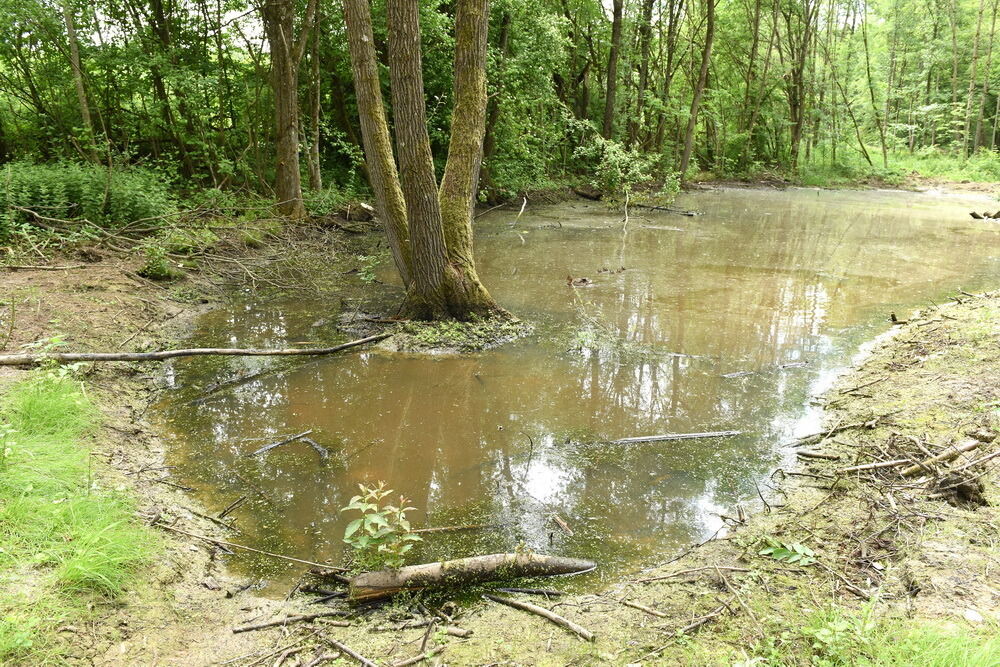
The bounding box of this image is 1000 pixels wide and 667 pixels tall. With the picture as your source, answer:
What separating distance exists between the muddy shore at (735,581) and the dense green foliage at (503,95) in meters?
8.14

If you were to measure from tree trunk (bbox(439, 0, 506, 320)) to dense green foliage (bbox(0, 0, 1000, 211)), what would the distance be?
17.4 feet

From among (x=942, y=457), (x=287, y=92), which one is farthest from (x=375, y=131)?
(x=942, y=457)

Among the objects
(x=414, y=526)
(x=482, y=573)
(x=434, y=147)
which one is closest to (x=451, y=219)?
(x=414, y=526)

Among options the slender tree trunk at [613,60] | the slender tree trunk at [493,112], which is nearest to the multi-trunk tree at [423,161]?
the slender tree trunk at [493,112]

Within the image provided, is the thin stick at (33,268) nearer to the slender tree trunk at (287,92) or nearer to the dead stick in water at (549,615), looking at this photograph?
the slender tree trunk at (287,92)

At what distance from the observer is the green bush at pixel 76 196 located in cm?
873

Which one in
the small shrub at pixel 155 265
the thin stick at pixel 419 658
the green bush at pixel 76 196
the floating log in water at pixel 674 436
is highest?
the green bush at pixel 76 196

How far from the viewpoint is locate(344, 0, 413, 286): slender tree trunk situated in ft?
23.4

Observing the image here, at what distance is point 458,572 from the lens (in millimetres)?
3275

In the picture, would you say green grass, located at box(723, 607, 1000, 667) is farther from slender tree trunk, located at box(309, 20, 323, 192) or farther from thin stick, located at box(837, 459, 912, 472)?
slender tree trunk, located at box(309, 20, 323, 192)

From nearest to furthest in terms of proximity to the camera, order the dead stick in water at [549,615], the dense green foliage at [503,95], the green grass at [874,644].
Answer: the green grass at [874,644]
the dead stick in water at [549,615]
the dense green foliage at [503,95]

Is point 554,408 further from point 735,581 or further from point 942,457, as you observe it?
point 942,457

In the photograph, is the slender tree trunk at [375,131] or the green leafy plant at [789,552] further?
the slender tree trunk at [375,131]

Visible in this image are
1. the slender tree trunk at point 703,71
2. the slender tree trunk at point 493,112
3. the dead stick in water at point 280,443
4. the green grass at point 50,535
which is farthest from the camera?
the slender tree trunk at point 703,71
